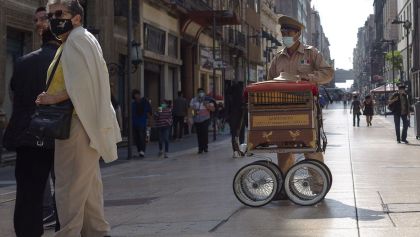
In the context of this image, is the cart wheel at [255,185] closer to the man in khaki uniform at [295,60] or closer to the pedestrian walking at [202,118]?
the man in khaki uniform at [295,60]

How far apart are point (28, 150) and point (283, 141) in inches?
122

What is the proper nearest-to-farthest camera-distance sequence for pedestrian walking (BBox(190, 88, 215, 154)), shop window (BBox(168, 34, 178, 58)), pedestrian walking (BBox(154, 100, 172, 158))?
pedestrian walking (BBox(154, 100, 172, 158)) → pedestrian walking (BBox(190, 88, 215, 154)) → shop window (BBox(168, 34, 178, 58))

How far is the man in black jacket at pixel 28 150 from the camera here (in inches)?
212

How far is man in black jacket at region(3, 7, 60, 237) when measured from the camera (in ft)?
17.7

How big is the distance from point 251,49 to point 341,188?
50.0 m

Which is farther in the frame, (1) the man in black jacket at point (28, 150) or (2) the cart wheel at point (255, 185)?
(2) the cart wheel at point (255, 185)

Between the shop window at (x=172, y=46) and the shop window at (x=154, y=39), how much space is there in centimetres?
140

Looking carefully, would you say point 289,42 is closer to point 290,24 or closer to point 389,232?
point 290,24

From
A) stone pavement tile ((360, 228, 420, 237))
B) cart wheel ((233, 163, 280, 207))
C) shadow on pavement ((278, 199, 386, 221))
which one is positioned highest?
cart wheel ((233, 163, 280, 207))

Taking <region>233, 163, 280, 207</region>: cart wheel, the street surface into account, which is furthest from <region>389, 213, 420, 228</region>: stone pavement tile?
<region>233, 163, 280, 207</region>: cart wheel

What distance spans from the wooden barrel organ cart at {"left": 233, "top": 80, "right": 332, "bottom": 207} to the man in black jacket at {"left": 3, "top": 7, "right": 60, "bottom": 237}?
263cm

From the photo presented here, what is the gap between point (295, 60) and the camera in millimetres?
8180

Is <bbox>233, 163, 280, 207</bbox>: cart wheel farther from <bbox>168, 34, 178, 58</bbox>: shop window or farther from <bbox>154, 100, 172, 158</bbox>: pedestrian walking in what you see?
<bbox>168, 34, 178, 58</bbox>: shop window

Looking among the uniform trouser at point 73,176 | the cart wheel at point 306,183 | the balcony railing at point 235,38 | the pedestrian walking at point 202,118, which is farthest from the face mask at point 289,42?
the balcony railing at point 235,38
